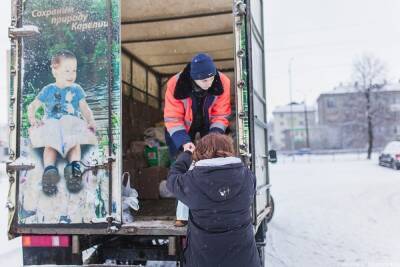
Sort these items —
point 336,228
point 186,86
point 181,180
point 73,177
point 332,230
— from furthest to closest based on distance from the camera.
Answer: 1. point 336,228
2. point 332,230
3. point 186,86
4. point 73,177
5. point 181,180

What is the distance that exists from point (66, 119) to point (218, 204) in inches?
72.2

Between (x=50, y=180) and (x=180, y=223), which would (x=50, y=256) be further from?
(x=180, y=223)

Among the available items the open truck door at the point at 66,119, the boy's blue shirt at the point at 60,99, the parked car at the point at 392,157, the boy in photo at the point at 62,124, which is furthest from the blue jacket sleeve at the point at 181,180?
the parked car at the point at 392,157

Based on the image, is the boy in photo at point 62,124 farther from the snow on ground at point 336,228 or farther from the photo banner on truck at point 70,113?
the snow on ground at point 336,228

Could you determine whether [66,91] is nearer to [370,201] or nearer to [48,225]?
[48,225]

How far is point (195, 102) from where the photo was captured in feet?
14.2

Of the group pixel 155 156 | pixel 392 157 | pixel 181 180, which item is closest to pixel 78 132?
pixel 181 180

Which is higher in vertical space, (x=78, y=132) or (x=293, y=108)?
(x=293, y=108)

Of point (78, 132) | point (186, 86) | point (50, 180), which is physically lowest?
point (50, 180)

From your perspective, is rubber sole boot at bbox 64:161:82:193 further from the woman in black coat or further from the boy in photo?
the woman in black coat

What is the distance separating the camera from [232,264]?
9.43 ft

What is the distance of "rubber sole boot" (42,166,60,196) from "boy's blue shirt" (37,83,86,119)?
1.56 feet

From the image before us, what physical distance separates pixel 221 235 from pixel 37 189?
6.41ft

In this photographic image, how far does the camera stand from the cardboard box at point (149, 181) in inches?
270
